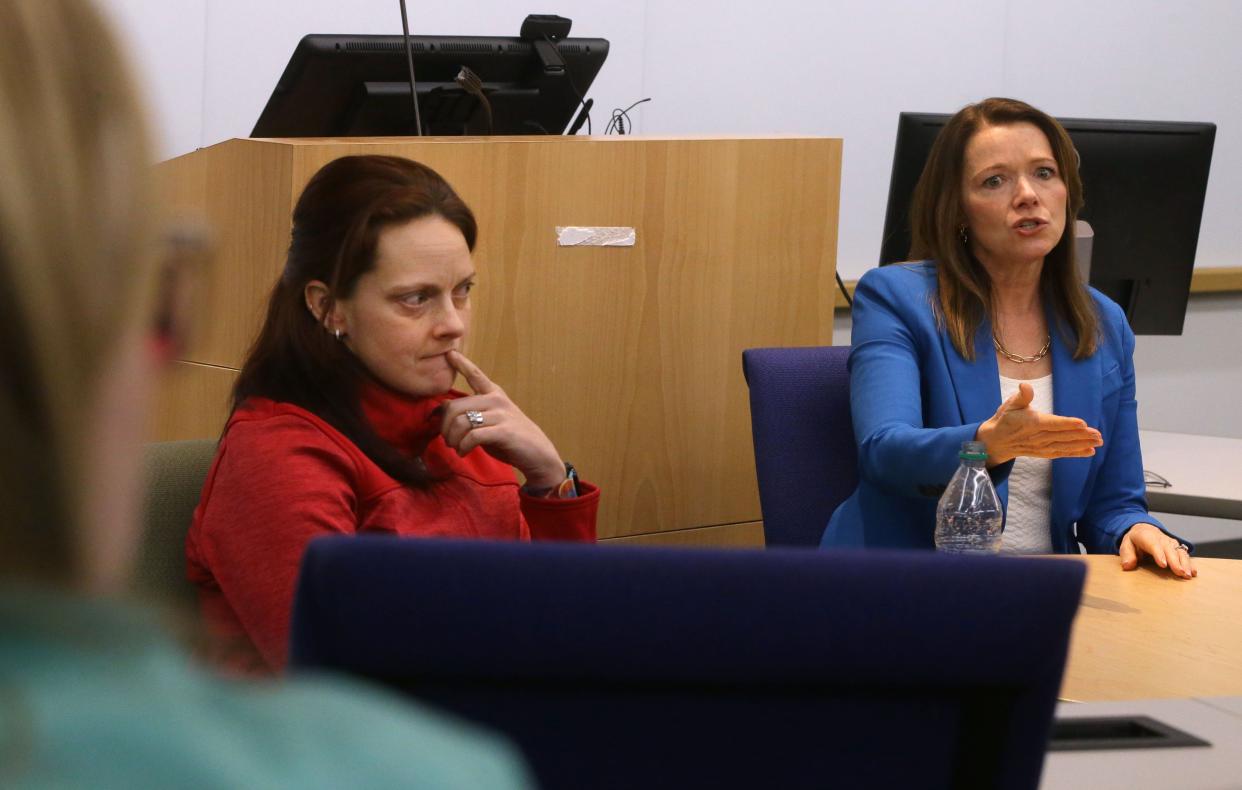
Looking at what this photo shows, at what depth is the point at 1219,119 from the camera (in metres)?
5.44

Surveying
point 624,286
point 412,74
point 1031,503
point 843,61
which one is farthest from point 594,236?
point 843,61

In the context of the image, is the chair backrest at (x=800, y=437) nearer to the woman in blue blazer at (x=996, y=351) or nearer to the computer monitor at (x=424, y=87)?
the woman in blue blazer at (x=996, y=351)

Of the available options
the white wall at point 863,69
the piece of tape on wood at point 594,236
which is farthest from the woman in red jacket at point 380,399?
the white wall at point 863,69

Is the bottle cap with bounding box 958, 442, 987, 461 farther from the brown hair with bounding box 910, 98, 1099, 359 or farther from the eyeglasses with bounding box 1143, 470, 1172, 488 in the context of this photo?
the eyeglasses with bounding box 1143, 470, 1172, 488

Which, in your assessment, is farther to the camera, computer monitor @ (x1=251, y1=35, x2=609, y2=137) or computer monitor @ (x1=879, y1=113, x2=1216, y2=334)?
computer monitor @ (x1=879, y1=113, x2=1216, y2=334)

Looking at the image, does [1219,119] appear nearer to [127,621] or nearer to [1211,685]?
[1211,685]

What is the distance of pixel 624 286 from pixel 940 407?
556 mm

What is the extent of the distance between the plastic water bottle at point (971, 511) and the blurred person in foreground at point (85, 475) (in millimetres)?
A: 1778

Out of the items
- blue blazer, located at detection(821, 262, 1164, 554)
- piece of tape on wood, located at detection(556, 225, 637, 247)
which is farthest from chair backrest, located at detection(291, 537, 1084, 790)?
piece of tape on wood, located at detection(556, 225, 637, 247)

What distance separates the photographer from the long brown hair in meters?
1.77

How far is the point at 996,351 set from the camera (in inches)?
96.7

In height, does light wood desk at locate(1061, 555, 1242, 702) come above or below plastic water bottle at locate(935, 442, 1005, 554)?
below

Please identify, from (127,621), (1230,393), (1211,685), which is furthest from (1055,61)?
(127,621)

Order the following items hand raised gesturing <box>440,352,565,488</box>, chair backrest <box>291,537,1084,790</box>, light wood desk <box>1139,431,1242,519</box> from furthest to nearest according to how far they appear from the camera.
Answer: light wood desk <box>1139,431,1242,519</box> < hand raised gesturing <box>440,352,565,488</box> < chair backrest <box>291,537,1084,790</box>
